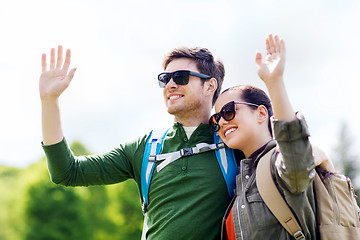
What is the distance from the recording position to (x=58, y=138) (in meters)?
5.16

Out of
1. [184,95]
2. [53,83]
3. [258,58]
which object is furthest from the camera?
[184,95]

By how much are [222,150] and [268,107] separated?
714 millimetres

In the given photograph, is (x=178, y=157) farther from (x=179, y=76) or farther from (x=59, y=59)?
(x=59, y=59)

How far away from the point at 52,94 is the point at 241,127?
2.07 metres

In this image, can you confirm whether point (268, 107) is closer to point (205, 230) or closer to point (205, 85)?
point (205, 85)

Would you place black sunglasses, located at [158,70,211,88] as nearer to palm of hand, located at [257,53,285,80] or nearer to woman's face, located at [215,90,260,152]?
woman's face, located at [215,90,260,152]

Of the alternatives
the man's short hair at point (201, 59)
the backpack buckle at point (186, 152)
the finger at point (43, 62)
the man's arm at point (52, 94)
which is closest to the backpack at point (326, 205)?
the backpack buckle at point (186, 152)

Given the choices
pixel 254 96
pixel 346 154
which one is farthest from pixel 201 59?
pixel 346 154

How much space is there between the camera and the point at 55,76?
5.19 meters

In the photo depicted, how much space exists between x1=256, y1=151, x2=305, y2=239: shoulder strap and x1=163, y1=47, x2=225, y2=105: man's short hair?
181cm

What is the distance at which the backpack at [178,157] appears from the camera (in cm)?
514

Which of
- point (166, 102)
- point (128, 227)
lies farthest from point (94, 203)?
Result: point (166, 102)

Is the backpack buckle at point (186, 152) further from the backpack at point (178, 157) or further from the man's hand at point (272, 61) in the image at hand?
the man's hand at point (272, 61)

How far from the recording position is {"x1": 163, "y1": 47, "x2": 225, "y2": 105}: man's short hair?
19.3ft
